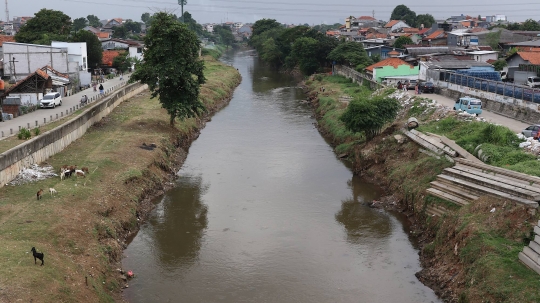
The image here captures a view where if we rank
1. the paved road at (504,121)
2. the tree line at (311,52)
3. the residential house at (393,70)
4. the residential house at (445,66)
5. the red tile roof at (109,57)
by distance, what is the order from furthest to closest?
1. the red tile roof at (109,57)
2. the tree line at (311,52)
3. the residential house at (393,70)
4. the residential house at (445,66)
5. the paved road at (504,121)

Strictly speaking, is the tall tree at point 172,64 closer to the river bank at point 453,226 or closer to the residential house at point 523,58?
the river bank at point 453,226

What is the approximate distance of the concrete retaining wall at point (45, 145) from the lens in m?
25.1

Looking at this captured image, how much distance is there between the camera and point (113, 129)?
3941cm

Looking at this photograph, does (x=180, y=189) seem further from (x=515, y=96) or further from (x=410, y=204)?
(x=515, y=96)

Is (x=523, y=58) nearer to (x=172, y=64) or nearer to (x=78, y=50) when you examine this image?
(x=172, y=64)

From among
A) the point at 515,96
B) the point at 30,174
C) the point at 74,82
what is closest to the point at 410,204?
the point at 515,96

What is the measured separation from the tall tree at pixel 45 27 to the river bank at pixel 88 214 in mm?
44597

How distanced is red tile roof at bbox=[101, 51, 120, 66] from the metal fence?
4628 centimetres

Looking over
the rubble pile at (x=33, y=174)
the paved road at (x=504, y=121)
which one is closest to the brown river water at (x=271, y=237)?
the rubble pile at (x=33, y=174)

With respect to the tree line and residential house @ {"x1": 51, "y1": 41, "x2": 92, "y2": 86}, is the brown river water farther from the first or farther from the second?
the tree line

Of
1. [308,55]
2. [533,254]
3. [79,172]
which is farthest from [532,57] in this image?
[79,172]

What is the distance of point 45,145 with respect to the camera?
96.9 feet

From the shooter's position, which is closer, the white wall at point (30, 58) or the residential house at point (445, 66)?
the residential house at point (445, 66)

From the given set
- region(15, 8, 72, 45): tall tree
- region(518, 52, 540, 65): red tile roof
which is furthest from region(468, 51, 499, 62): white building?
region(15, 8, 72, 45): tall tree
